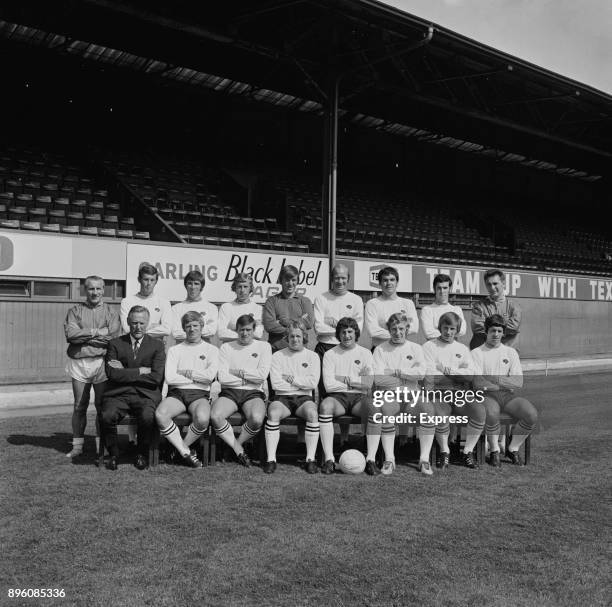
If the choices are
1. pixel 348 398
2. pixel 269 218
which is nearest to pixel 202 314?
pixel 348 398

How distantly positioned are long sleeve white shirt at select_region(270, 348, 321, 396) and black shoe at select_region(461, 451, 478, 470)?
166 cm

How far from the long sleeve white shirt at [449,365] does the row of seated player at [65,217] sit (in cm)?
1069

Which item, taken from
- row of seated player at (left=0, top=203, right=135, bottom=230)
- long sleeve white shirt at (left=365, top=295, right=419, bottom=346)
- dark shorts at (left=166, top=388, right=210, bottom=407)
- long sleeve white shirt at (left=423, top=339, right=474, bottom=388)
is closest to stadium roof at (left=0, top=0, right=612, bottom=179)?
row of seated player at (left=0, top=203, right=135, bottom=230)

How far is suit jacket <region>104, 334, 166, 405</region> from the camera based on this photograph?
6730 mm

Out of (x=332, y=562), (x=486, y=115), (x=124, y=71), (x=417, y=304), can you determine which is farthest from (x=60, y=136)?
(x=332, y=562)

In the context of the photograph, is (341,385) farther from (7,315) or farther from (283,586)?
(7,315)

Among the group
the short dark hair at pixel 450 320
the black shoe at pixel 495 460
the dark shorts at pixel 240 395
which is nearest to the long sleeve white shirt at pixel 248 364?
the dark shorts at pixel 240 395

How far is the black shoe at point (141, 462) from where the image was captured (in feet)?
21.8

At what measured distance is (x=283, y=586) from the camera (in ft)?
12.9

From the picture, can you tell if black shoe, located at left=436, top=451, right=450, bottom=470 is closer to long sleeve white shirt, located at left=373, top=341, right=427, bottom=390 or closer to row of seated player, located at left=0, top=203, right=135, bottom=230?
long sleeve white shirt, located at left=373, top=341, right=427, bottom=390

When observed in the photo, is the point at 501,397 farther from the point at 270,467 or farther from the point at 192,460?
the point at 192,460

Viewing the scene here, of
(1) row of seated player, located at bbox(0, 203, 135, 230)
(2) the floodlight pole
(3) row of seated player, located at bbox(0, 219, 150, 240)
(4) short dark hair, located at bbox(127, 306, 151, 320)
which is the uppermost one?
(2) the floodlight pole

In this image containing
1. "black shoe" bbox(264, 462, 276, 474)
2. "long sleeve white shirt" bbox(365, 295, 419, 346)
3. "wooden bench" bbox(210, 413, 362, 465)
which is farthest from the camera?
"long sleeve white shirt" bbox(365, 295, 419, 346)

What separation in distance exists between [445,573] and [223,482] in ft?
8.47
